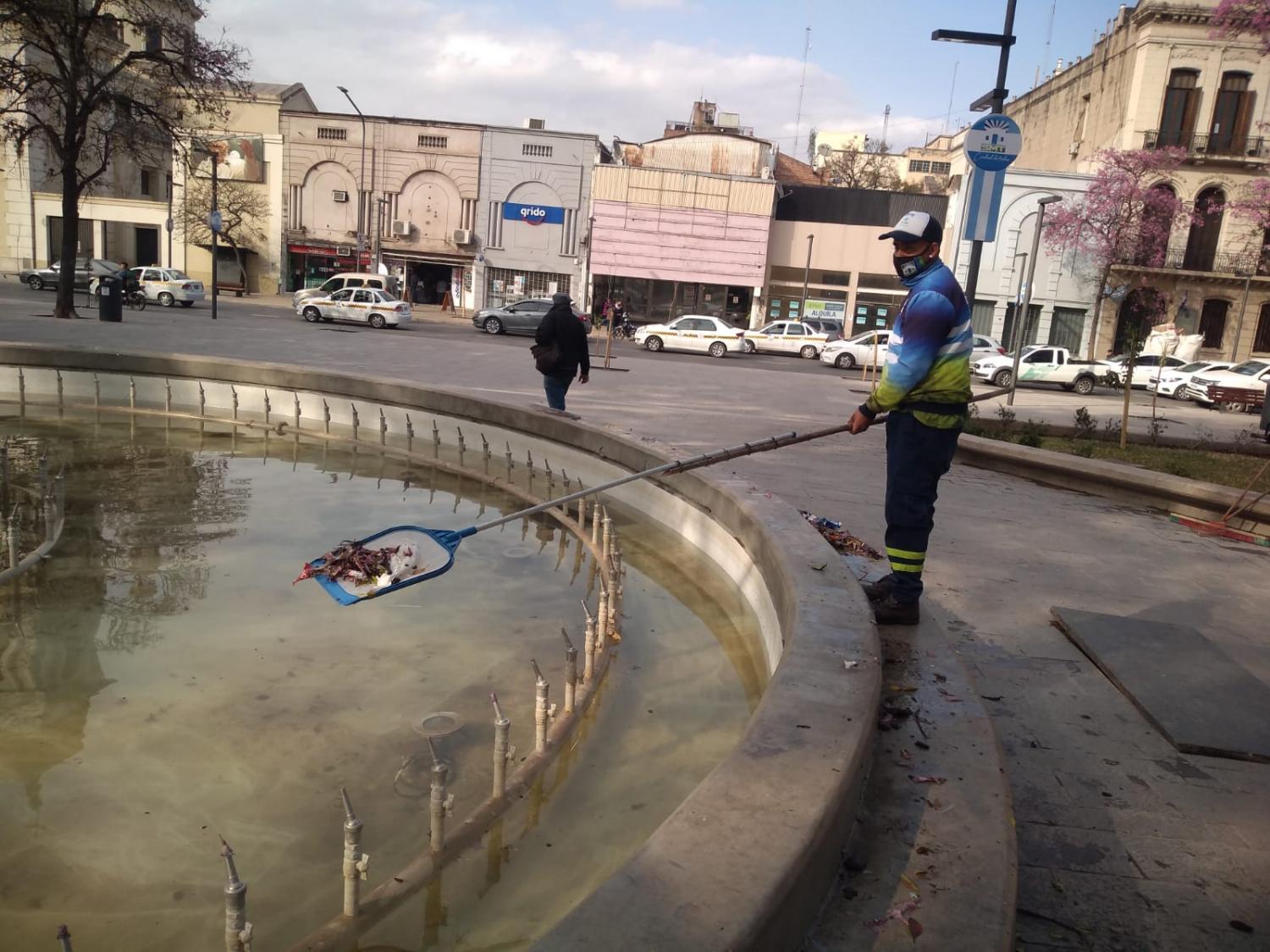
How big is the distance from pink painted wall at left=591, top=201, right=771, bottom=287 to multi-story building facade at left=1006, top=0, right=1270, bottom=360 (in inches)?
601

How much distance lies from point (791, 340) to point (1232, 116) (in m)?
21.2

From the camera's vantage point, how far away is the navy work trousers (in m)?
4.01

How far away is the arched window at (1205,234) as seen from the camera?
1512 inches

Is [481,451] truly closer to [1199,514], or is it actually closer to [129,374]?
[129,374]

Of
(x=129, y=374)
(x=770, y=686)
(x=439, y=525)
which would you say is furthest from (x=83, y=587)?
(x=129, y=374)

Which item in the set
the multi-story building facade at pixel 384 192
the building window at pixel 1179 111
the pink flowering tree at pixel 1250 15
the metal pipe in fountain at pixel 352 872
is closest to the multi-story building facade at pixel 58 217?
the multi-story building facade at pixel 384 192

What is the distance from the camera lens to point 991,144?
9094 millimetres

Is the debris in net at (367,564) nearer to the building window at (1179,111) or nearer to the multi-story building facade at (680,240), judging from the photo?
the multi-story building facade at (680,240)

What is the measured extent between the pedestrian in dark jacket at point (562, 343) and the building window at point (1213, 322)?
3812 cm

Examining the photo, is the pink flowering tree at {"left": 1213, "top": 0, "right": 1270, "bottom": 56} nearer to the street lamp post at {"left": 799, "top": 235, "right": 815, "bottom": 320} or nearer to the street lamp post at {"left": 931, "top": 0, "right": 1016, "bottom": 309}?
the street lamp post at {"left": 931, "top": 0, "right": 1016, "bottom": 309}

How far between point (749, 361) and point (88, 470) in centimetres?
2437

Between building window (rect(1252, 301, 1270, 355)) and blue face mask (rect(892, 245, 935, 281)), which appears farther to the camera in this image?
building window (rect(1252, 301, 1270, 355))

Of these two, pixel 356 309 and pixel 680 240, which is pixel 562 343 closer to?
pixel 356 309

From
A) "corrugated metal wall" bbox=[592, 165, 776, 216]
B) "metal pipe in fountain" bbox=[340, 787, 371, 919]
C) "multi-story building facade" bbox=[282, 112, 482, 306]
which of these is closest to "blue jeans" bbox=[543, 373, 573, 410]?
"metal pipe in fountain" bbox=[340, 787, 371, 919]
